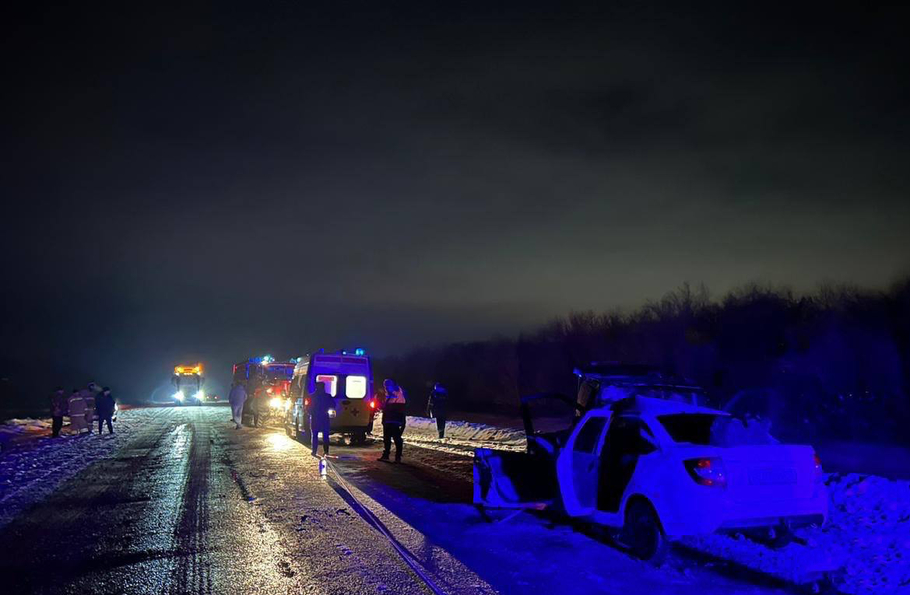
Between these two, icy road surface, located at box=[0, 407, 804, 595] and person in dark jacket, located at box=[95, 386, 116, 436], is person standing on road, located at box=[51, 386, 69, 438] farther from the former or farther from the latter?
icy road surface, located at box=[0, 407, 804, 595]

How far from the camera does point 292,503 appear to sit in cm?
995

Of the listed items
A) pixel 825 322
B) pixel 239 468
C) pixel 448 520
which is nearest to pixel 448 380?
pixel 825 322

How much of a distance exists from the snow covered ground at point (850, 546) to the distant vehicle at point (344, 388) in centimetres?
1268

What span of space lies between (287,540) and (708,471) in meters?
4.46

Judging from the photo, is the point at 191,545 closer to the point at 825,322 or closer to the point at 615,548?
the point at 615,548

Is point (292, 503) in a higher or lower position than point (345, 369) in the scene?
lower

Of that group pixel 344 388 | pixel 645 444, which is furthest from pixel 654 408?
pixel 344 388

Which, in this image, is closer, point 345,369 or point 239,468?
point 239,468

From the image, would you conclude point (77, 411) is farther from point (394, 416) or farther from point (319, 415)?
point (394, 416)

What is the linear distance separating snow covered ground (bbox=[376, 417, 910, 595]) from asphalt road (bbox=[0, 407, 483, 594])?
10.9 ft

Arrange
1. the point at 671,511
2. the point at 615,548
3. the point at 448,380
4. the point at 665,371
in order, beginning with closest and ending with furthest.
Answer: the point at 671,511 < the point at 615,548 < the point at 665,371 < the point at 448,380

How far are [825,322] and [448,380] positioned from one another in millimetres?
54388

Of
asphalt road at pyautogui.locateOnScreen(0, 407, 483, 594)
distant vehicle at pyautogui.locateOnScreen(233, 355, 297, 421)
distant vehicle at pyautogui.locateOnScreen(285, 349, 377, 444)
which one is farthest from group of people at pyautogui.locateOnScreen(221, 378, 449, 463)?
distant vehicle at pyautogui.locateOnScreen(233, 355, 297, 421)

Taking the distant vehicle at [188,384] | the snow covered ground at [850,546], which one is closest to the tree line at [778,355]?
the snow covered ground at [850,546]
